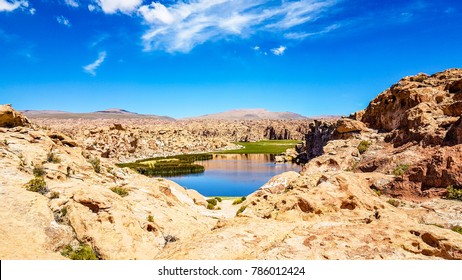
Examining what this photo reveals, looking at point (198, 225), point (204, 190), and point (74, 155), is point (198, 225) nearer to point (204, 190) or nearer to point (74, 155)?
point (74, 155)

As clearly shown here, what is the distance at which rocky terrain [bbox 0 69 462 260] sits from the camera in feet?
33.4

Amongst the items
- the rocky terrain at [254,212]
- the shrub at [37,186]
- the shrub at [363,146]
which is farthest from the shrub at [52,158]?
the shrub at [363,146]

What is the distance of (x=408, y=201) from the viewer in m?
21.0

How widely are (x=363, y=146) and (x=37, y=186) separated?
101 ft

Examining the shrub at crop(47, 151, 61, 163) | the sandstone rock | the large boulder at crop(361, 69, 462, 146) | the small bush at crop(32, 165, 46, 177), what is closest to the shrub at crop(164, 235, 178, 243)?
the small bush at crop(32, 165, 46, 177)

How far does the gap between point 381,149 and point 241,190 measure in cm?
3041

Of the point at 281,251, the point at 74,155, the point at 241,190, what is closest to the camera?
the point at 281,251

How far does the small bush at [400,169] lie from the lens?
2380cm

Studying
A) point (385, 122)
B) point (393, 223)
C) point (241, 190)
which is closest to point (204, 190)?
point (241, 190)

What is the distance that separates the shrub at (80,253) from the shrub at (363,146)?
29.6 metres

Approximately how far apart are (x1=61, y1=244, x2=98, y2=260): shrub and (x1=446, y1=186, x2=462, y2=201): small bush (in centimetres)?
1830

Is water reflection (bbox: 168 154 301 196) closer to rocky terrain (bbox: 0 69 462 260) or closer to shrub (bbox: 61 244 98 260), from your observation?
rocky terrain (bbox: 0 69 462 260)

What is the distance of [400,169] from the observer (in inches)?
975

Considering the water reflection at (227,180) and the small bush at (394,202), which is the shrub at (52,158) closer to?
the small bush at (394,202)
